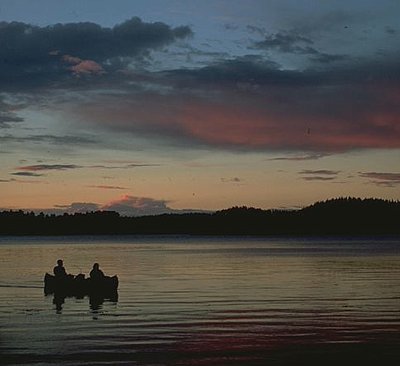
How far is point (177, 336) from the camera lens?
28.3 metres

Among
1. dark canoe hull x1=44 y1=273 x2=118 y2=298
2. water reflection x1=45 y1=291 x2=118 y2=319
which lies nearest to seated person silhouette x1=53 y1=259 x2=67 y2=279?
dark canoe hull x1=44 y1=273 x2=118 y2=298

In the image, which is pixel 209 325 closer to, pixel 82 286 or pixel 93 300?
pixel 93 300

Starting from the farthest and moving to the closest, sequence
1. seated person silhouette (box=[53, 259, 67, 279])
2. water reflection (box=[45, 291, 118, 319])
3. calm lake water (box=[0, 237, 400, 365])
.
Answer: seated person silhouette (box=[53, 259, 67, 279])
water reflection (box=[45, 291, 118, 319])
calm lake water (box=[0, 237, 400, 365])

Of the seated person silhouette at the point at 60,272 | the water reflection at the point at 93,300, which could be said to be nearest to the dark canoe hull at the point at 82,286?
the water reflection at the point at 93,300

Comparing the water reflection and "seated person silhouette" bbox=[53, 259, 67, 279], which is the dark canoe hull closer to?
the water reflection

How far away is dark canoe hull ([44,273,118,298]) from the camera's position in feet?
147

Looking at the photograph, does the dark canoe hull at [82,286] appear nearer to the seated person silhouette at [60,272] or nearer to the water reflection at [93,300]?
the water reflection at [93,300]

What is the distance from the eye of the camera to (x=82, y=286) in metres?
45.9

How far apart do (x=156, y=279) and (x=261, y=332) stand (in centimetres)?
3403

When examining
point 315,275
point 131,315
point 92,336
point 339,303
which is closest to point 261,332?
point 92,336

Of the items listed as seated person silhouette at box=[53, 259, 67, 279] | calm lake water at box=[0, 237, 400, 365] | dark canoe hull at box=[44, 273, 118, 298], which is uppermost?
seated person silhouette at box=[53, 259, 67, 279]

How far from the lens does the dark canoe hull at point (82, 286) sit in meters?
44.7

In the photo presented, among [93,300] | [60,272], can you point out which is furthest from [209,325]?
[60,272]

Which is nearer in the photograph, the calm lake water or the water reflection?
the calm lake water
